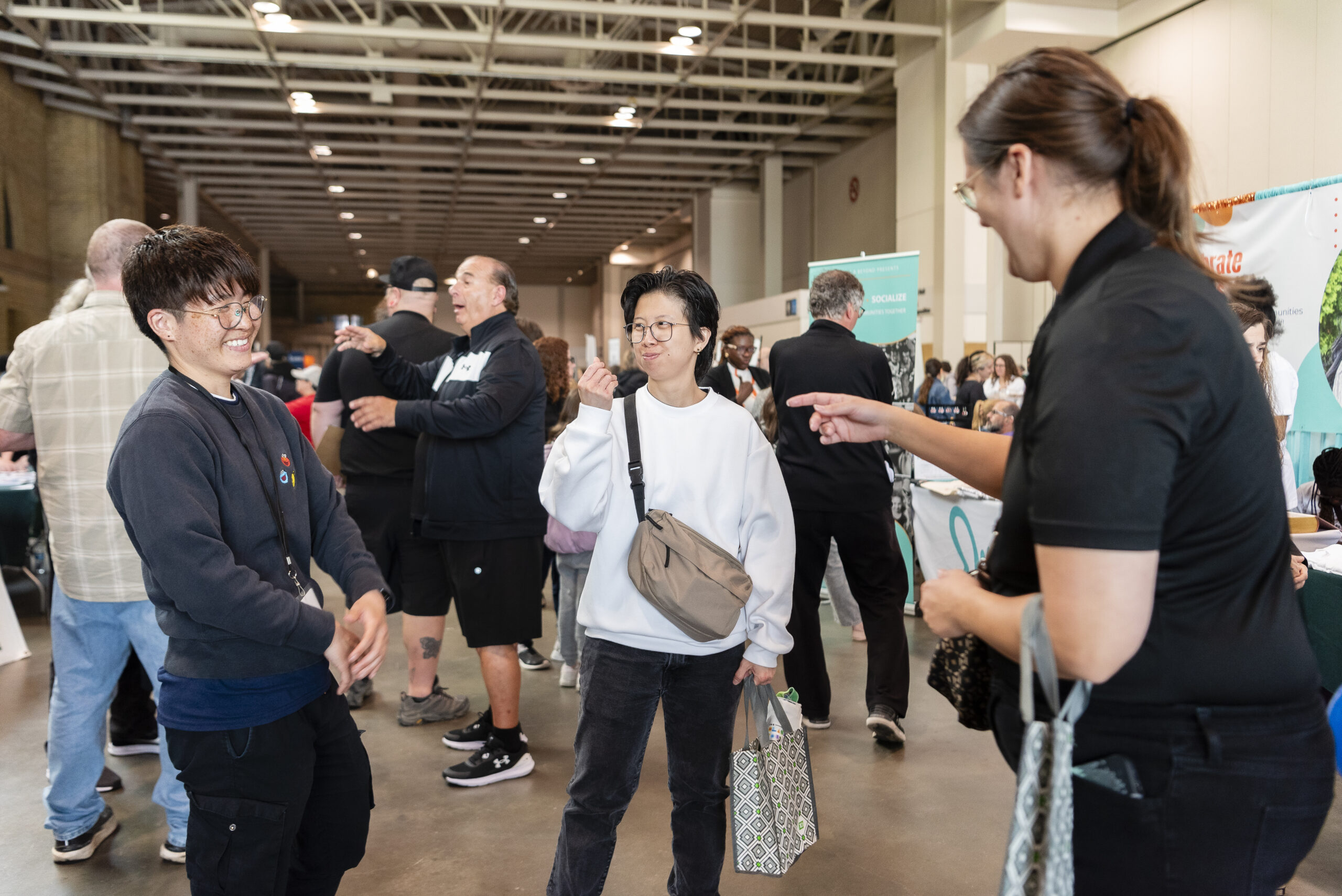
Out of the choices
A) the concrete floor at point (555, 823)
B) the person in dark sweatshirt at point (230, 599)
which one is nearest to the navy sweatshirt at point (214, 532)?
the person in dark sweatshirt at point (230, 599)

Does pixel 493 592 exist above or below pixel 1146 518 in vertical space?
below

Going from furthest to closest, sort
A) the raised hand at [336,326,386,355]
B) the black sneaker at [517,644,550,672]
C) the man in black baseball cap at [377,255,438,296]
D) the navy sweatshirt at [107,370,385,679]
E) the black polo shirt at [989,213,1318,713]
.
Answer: the black sneaker at [517,644,550,672]
the man in black baseball cap at [377,255,438,296]
the raised hand at [336,326,386,355]
the navy sweatshirt at [107,370,385,679]
the black polo shirt at [989,213,1318,713]

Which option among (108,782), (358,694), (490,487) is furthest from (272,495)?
(358,694)

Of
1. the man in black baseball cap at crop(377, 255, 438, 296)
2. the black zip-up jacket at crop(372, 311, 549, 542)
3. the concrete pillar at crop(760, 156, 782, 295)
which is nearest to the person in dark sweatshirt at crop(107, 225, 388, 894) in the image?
the black zip-up jacket at crop(372, 311, 549, 542)

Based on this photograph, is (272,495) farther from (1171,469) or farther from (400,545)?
(400,545)

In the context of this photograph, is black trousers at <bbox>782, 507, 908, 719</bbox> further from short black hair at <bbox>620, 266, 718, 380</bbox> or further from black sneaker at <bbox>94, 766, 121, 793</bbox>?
black sneaker at <bbox>94, 766, 121, 793</bbox>

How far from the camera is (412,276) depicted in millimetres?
3896

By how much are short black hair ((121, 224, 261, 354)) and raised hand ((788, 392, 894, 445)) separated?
1.00m

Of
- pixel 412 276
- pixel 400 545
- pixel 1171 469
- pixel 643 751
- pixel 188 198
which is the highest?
pixel 188 198

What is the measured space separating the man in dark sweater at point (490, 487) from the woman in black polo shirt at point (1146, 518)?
2227mm

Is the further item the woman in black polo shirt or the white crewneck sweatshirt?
the white crewneck sweatshirt

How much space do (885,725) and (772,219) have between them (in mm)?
13648

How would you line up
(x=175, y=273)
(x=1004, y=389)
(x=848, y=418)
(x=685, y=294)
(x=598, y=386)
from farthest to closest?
(x=1004, y=389) → (x=685, y=294) → (x=598, y=386) → (x=848, y=418) → (x=175, y=273)

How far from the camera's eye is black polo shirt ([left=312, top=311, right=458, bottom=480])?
374 cm
